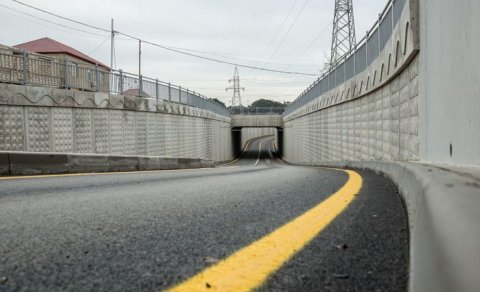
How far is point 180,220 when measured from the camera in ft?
12.0

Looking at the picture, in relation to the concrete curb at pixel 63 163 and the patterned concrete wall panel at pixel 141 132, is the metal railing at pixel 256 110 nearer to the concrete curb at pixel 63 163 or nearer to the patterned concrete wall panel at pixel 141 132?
the patterned concrete wall panel at pixel 141 132

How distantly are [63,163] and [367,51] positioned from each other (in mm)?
9560

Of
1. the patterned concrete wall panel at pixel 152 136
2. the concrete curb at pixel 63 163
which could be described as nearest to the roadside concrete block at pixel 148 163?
the concrete curb at pixel 63 163

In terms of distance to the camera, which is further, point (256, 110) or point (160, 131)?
point (256, 110)

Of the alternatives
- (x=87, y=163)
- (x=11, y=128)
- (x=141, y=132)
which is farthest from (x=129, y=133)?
(x=87, y=163)

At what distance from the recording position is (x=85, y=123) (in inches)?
669

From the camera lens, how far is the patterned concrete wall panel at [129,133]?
64.9 ft

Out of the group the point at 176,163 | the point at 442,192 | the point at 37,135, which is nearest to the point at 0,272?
the point at 442,192

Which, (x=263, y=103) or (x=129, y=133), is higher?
(x=263, y=103)

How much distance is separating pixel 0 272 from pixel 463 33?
15.0ft

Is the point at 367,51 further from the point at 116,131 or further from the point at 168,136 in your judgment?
the point at 168,136

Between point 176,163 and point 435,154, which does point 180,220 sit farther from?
point 176,163

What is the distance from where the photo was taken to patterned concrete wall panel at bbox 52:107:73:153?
15673 millimetres

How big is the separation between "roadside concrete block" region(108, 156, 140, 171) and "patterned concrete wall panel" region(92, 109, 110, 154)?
13.3 ft
